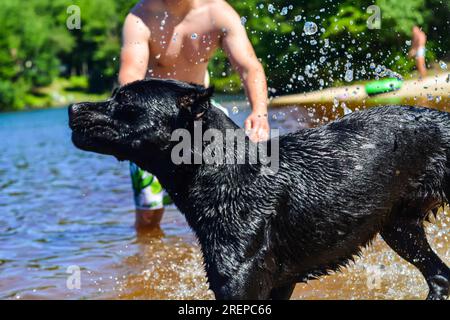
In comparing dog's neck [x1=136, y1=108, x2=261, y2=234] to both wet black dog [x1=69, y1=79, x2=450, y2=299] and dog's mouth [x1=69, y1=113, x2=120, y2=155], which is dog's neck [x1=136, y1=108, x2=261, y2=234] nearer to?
wet black dog [x1=69, y1=79, x2=450, y2=299]

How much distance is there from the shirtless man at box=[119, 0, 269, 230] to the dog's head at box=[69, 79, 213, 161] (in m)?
1.32

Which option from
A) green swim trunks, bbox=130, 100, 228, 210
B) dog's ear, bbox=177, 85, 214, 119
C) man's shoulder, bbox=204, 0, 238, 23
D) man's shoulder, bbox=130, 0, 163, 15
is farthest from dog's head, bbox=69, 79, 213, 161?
green swim trunks, bbox=130, 100, 228, 210

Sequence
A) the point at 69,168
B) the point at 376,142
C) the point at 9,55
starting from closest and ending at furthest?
the point at 376,142 < the point at 69,168 < the point at 9,55

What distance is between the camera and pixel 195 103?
10.6 ft

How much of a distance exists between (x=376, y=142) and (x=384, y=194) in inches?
11.5

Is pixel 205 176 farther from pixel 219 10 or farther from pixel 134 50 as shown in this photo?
pixel 219 10

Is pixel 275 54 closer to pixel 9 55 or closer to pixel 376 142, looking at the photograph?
pixel 376 142

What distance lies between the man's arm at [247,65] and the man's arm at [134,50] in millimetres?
596

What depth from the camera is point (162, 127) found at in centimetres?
324

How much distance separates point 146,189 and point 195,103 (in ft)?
9.84

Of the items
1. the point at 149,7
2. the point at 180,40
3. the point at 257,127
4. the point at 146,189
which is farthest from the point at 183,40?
the point at 146,189

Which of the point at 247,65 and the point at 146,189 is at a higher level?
the point at 247,65

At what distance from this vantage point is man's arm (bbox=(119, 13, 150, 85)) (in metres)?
4.72
